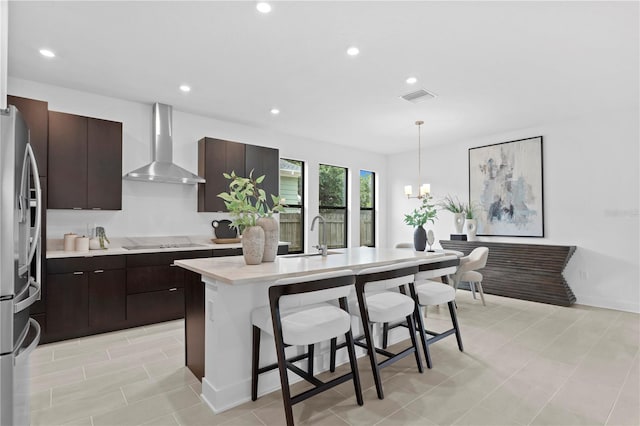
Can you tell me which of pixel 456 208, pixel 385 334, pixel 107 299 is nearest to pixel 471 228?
pixel 456 208

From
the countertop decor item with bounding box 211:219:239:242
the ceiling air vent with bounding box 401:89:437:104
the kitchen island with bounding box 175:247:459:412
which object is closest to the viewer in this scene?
the kitchen island with bounding box 175:247:459:412

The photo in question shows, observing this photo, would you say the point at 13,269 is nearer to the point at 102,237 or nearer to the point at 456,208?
the point at 102,237

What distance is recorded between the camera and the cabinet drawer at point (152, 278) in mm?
3682

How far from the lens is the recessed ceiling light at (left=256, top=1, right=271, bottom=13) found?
91.2 inches

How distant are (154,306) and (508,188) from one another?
18.0 feet

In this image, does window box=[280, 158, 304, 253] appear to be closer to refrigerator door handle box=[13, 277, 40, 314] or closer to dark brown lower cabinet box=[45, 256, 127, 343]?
dark brown lower cabinet box=[45, 256, 127, 343]

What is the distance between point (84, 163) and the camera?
366 centimetres

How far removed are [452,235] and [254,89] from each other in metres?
4.23

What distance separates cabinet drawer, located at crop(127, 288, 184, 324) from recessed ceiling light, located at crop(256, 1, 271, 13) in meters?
3.13

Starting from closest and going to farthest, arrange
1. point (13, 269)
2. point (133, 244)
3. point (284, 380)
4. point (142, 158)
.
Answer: point (13, 269) → point (284, 380) → point (133, 244) → point (142, 158)

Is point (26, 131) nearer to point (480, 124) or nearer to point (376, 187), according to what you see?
point (480, 124)

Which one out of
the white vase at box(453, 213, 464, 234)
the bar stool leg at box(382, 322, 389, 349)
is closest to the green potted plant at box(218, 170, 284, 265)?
the bar stool leg at box(382, 322, 389, 349)

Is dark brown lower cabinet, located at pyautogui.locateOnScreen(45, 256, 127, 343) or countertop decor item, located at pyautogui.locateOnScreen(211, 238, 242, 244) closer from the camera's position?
dark brown lower cabinet, located at pyautogui.locateOnScreen(45, 256, 127, 343)

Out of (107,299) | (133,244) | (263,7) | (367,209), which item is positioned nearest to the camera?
(263,7)
